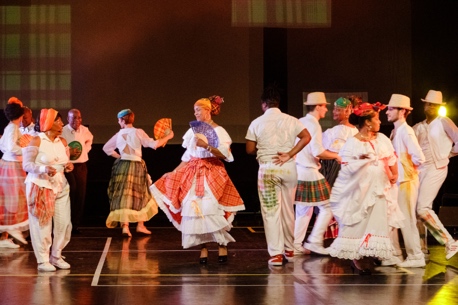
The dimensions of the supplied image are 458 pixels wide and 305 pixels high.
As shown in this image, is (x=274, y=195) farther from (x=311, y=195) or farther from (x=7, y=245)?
(x=7, y=245)

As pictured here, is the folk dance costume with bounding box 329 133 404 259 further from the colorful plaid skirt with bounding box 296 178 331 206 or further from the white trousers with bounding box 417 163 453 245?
the colorful plaid skirt with bounding box 296 178 331 206

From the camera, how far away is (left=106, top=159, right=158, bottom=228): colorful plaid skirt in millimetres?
11250

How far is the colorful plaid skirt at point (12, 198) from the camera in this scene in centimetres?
976

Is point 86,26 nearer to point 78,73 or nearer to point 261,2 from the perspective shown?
point 78,73

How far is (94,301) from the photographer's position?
6387 mm

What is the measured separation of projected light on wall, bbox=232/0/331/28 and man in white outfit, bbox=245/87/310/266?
5274 mm

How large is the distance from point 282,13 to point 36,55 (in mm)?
3533

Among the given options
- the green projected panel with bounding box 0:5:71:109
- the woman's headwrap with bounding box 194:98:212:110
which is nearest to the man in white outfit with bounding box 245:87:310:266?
the woman's headwrap with bounding box 194:98:212:110

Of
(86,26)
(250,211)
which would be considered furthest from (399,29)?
(86,26)

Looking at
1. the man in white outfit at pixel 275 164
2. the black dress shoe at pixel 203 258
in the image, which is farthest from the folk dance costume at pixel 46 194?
the man in white outfit at pixel 275 164

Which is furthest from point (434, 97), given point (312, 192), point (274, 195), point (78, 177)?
point (78, 177)

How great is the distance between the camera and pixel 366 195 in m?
7.56

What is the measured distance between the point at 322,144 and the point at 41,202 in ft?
9.29

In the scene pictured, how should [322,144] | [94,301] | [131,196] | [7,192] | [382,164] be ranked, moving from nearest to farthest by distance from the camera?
[94,301] < [382,164] < [322,144] < [7,192] < [131,196]
